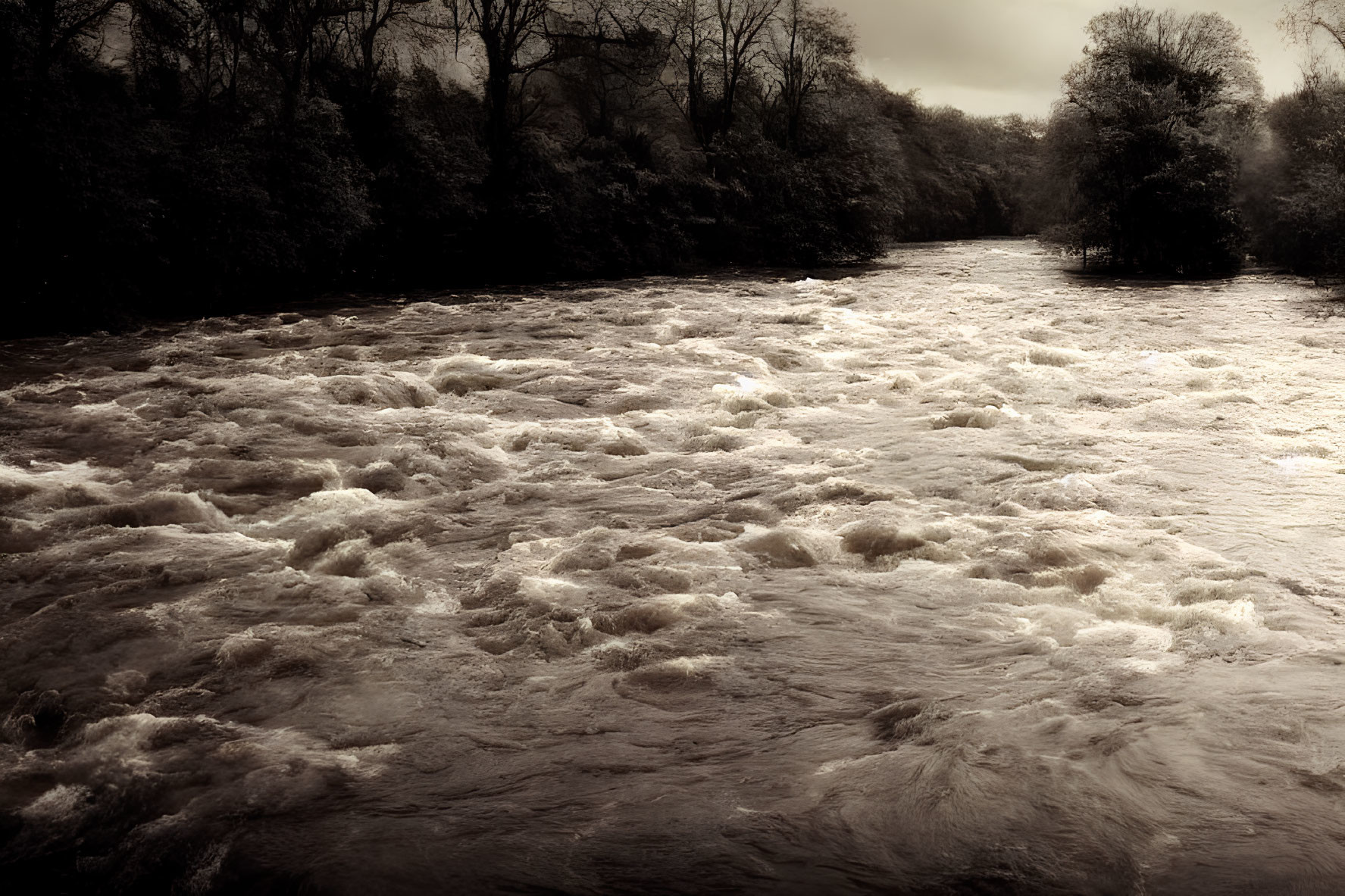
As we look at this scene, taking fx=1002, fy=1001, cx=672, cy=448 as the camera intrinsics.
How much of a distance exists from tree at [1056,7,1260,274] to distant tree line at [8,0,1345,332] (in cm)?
6

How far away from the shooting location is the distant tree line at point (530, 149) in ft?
46.4

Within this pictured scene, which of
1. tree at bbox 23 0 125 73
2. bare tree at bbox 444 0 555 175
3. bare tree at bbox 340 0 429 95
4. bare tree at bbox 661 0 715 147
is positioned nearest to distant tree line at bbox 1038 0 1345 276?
bare tree at bbox 661 0 715 147

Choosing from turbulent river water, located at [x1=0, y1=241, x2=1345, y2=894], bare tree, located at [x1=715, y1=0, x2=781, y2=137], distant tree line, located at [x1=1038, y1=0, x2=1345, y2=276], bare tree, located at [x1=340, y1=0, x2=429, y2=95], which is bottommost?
turbulent river water, located at [x1=0, y1=241, x2=1345, y2=894]

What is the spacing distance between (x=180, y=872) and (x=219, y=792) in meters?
0.37

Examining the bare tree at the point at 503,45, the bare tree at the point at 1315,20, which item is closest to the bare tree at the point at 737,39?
the bare tree at the point at 503,45

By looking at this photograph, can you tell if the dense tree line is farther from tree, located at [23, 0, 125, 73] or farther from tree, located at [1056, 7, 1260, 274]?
tree, located at [1056, 7, 1260, 274]

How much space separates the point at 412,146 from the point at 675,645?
18.6 m

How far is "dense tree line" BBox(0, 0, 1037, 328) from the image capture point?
13.7 metres

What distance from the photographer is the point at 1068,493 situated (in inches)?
238

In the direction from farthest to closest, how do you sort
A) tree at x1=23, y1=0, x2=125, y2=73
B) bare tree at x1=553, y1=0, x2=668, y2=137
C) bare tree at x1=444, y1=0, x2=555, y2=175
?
bare tree at x1=553, y1=0, x2=668, y2=137
bare tree at x1=444, y1=0, x2=555, y2=175
tree at x1=23, y1=0, x2=125, y2=73

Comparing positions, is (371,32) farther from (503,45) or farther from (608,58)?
(608,58)

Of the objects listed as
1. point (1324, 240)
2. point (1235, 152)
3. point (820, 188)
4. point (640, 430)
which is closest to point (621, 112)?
point (820, 188)

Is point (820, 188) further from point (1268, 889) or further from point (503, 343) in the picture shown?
point (1268, 889)

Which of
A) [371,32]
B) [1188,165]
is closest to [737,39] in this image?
[371,32]
